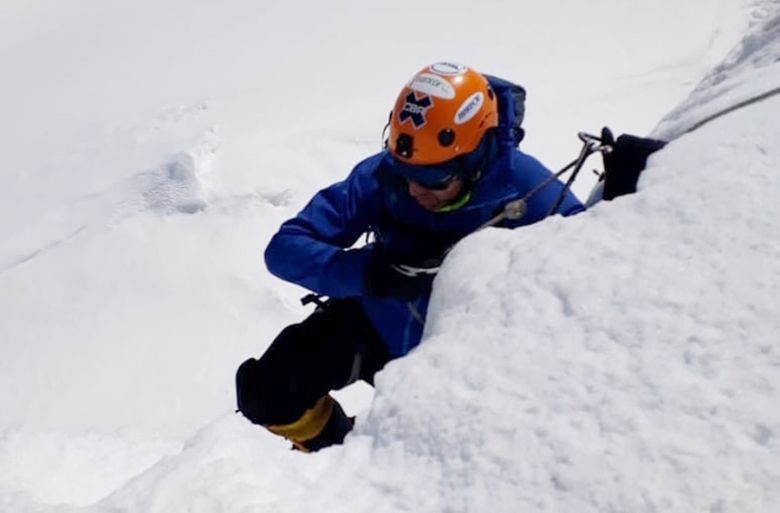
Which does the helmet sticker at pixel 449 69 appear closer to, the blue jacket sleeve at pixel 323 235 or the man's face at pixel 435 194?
the man's face at pixel 435 194

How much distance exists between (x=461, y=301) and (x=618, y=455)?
67 centimetres

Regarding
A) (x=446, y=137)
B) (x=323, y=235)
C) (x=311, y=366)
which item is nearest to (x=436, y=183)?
(x=446, y=137)

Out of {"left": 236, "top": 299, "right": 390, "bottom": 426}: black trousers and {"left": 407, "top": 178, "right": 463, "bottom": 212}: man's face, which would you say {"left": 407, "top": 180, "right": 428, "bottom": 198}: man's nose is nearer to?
{"left": 407, "top": 178, "right": 463, "bottom": 212}: man's face

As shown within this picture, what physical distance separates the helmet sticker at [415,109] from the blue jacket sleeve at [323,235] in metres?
0.40

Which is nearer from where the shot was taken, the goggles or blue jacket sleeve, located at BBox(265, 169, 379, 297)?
the goggles

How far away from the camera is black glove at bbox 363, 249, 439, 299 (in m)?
3.05

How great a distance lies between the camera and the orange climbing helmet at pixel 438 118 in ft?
10.4

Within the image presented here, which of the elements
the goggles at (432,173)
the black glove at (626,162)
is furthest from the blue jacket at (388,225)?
the black glove at (626,162)

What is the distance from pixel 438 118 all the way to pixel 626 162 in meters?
0.69

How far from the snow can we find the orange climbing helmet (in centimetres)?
62

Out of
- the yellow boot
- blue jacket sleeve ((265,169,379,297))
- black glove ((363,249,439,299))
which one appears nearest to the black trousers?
the yellow boot

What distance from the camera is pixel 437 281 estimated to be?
2.54 meters

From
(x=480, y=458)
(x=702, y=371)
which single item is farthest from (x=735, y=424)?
(x=480, y=458)

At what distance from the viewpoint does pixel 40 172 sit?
9.84 metres
